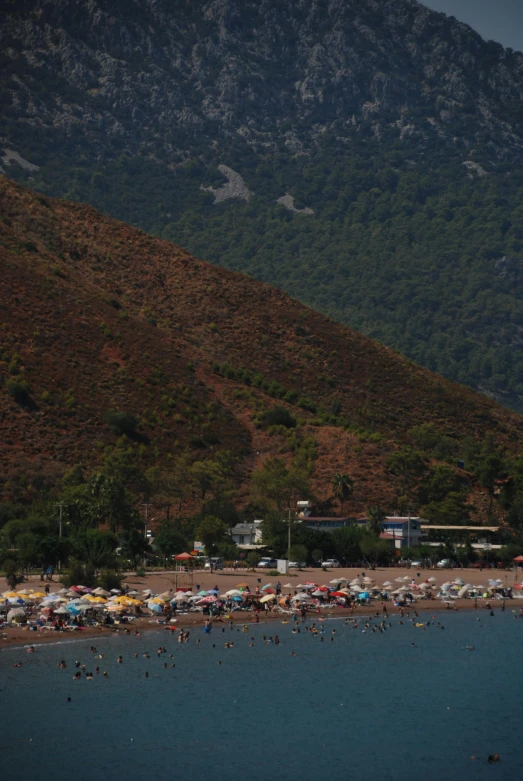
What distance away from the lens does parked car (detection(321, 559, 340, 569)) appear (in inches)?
4122

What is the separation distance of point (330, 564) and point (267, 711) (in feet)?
168

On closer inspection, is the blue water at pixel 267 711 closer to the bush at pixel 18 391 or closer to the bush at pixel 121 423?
the bush at pixel 121 423

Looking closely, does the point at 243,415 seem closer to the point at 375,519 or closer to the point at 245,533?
the point at 245,533

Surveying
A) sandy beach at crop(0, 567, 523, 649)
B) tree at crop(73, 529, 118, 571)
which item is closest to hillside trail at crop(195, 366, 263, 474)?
sandy beach at crop(0, 567, 523, 649)

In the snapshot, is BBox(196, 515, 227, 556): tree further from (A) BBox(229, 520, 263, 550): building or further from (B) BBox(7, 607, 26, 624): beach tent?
(B) BBox(7, 607, 26, 624): beach tent

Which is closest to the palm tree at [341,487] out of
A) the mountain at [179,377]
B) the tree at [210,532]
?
the mountain at [179,377]

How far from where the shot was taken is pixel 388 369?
169250mm

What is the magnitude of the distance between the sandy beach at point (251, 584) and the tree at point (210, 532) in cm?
419

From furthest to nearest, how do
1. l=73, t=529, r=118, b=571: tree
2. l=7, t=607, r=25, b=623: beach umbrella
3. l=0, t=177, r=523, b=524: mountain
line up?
1. l=0, t=177, r=523, b=524: mountain
2. l=73, t=529, r=118, b=571: tree
3. l=7, t=607, r=25, b=623: beach umbrella

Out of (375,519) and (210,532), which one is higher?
(375,519)

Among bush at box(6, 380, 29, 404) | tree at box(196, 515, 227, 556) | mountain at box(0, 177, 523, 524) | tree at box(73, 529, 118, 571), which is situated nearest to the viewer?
tree at box(73, 529, 118, 571)

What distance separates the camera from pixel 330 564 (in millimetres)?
105438

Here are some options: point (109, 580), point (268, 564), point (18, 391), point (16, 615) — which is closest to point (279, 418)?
point (18, 391)

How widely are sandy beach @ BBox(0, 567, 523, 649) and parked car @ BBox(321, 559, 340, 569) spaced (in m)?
1.53
